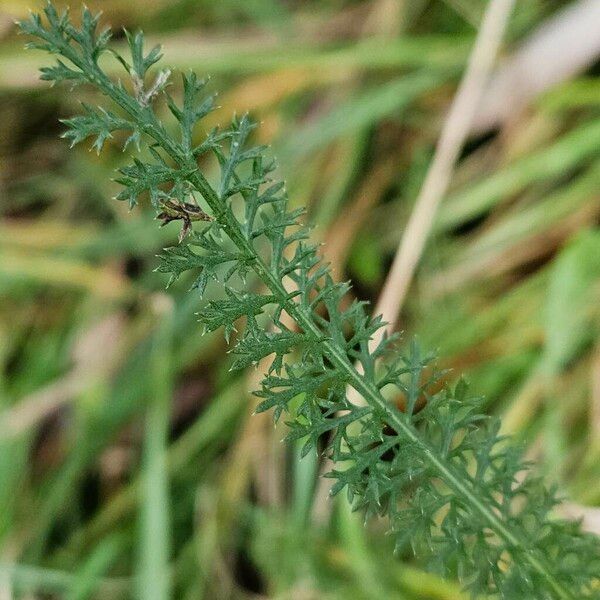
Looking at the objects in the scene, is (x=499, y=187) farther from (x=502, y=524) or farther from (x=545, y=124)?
(x=502, y=524)

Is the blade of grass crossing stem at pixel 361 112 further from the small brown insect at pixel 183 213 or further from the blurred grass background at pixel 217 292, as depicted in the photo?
the small brown insect at pixel 183 213

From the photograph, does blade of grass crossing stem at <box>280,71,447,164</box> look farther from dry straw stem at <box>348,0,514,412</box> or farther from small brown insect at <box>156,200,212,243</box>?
small brown insect at <box>156,200,212,243</box>

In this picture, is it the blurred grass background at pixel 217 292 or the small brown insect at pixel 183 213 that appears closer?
the small brown insect at pixel 183 213

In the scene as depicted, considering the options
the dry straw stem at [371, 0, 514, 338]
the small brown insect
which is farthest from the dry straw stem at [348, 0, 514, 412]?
the small brown insect

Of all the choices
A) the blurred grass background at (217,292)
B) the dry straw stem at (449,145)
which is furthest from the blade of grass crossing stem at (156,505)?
the dry straw stem at (449,145)

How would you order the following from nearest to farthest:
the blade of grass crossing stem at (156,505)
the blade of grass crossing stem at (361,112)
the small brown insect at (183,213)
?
the small brown insect at (183,213) < the blade of grass crossing stem at (156,505) < the blade of grass crossing stem at (361,112)

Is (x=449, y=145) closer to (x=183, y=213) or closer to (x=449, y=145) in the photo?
(x=449, y=145)

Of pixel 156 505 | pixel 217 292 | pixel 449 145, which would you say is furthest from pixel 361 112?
pixel 156 505

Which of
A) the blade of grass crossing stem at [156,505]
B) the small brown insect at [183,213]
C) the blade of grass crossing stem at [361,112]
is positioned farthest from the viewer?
the blade of grass crossing stem at [361,112]
